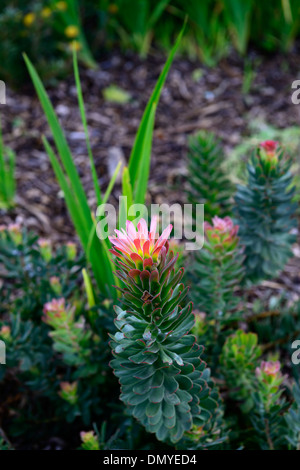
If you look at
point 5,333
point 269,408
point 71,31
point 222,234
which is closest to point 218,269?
point 222,234

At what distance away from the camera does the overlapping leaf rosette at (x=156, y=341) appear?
0.84 meters

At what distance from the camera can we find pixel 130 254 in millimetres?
834

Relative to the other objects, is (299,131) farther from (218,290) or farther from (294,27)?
(218,290)

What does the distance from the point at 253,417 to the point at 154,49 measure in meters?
2.98

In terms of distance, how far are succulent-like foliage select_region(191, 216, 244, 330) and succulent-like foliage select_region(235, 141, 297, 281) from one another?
10 cm

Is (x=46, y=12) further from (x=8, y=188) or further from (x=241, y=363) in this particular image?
(x=241, y=363)

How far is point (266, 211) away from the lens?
141 centimetres

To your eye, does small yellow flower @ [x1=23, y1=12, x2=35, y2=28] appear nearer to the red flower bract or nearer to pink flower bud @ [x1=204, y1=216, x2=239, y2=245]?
pink flower bud @ [x1=204, y1=216, x2=239, y2=245]
